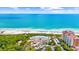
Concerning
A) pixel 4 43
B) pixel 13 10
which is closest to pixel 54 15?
pixel 13 10

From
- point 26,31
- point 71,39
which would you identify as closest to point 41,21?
point 26,31

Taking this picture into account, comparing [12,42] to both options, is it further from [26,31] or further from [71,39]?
[71,39]

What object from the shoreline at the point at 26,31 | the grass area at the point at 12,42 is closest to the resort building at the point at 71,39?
the shoreline at the point at 26,31

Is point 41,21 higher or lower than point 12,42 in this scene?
higher

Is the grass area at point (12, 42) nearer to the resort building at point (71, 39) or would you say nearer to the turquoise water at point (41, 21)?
the turquoise water at point (41, 21)

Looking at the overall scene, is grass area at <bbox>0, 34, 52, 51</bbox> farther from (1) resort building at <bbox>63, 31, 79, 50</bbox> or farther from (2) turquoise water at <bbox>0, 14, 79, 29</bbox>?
(1) resort building at <bbox>63, 31, 79, 50</bbox>

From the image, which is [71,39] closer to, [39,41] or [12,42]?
[39,41]

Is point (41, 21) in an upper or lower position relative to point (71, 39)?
upper

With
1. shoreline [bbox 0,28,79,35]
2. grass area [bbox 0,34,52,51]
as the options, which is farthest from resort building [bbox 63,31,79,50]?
grass area [bbox 0,34,52,51]
